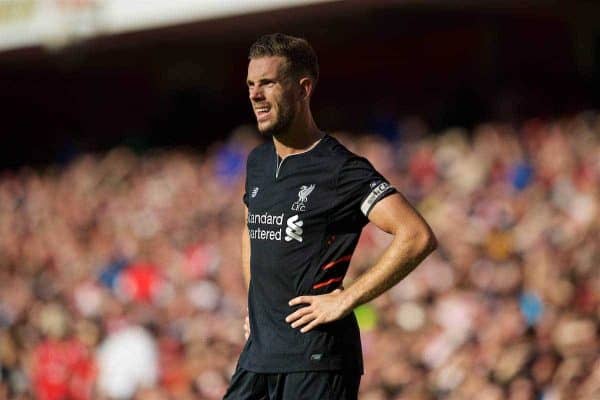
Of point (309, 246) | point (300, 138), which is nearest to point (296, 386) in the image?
point (309, 246)

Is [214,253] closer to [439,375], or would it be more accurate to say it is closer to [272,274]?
[439,375]

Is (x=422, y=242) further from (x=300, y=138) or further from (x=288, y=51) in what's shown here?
(x=288, y=51)

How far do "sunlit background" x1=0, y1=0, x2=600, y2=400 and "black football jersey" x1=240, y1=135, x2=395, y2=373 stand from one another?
3.03 meters

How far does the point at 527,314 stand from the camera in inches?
328

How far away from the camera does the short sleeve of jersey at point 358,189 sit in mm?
4512

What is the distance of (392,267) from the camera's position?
447 cm

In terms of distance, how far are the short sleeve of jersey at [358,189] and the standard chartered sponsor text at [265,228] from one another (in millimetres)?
220

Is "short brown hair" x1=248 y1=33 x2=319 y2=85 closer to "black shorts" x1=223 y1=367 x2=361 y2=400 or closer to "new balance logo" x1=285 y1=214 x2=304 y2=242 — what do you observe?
"new balance logo" x1=285 y1=214 x2=304 y2=242

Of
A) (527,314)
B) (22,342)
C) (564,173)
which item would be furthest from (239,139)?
(527,314)

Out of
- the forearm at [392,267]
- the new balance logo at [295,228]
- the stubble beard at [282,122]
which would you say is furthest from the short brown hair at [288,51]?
the forearm at [392,267]

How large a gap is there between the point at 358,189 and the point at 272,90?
462 mm

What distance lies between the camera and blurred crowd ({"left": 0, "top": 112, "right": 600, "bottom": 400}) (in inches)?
316

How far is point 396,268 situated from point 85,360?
21.1 ft

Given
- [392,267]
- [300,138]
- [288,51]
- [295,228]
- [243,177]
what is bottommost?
[392,267]
